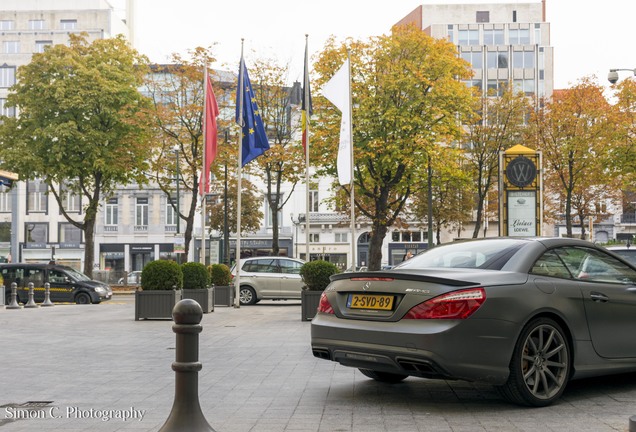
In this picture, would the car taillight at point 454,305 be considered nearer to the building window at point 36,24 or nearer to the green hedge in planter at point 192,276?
the green hedge in planter at point 192,276

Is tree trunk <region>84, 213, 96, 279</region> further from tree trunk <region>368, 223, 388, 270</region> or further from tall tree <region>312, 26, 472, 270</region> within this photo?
tree trunk <region>368, 223, 388, 270</region>

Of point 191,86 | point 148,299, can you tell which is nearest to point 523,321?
point 148,299

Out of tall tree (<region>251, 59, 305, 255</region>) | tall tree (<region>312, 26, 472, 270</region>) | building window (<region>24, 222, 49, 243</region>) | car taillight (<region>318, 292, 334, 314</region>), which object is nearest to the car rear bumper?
car taillight (<region>318, 292, 334, 314</region>)

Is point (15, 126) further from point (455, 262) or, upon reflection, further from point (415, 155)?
point (455, 262)

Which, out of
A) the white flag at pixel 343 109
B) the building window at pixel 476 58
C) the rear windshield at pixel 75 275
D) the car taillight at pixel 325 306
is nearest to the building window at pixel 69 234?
the rear windshield at pixel 75 275

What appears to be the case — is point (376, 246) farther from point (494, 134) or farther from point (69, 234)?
point (69, 234)

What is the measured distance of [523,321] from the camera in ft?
21.6

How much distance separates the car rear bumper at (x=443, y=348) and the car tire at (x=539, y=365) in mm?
142

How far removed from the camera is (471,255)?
7.39 metres

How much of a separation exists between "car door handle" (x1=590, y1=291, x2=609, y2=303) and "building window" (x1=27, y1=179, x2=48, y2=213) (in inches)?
2716

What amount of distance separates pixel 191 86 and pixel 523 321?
33698mm

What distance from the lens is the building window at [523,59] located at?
78875 millimetres

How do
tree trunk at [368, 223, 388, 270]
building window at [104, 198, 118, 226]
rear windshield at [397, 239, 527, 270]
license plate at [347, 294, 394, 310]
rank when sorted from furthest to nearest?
building window at [104, 198, 118, 226], tree trunk at [368, 223, 388, 270], rear windshield at [397, 239, 527, 270], license plate at [347, 294, 394, 310]

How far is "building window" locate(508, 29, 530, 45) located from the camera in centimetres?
8056
